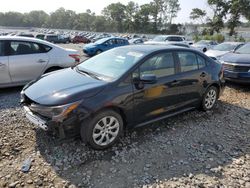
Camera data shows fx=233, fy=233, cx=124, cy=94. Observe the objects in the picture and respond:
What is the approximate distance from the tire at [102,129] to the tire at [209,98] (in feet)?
7.51

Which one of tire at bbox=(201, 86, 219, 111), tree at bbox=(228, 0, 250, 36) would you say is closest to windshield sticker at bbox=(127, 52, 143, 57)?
tire at bbox=(201, 86, 219, 111)

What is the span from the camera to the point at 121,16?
90.2 meters

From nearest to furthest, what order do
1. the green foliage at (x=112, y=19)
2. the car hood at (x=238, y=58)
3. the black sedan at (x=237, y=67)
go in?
1. the black sedan at (x=237, y=67)
2. the car hood at (x=238, y=58)
3. the green foliage at (x=112, y=19)

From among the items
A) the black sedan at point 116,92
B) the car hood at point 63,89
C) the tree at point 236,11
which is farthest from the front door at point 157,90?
the tree at point 236,11

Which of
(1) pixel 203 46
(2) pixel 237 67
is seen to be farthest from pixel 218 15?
(2) pixel 237 67

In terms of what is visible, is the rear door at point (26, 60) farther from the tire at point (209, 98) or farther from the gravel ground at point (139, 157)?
the tire at point (209, 98)

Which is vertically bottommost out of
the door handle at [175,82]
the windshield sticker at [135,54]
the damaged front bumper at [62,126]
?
the damaged front bumper at [62,126]

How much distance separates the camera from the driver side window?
384 cm

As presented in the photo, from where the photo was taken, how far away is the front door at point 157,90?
3721 mm

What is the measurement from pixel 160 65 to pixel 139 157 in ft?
5.33

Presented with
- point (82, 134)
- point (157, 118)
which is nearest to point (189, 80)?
A: point (157, 118)

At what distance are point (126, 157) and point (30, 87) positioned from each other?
190 centimetres

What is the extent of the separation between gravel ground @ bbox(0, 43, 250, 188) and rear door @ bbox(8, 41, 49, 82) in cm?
144

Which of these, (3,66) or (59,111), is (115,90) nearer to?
(59,111)
